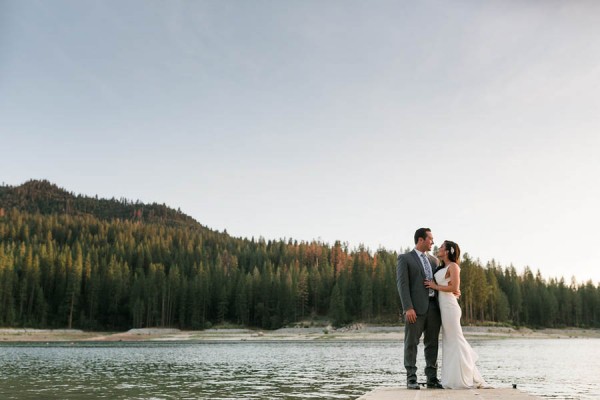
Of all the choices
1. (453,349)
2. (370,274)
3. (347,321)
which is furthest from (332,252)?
(453,349)

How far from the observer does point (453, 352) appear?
1079cm

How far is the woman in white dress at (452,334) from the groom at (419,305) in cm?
18

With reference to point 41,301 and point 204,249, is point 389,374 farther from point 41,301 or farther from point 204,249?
point 204,249

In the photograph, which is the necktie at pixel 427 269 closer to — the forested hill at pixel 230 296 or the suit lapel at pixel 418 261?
the suit lapel at pixel 418 261

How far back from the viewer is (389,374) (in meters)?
27.2

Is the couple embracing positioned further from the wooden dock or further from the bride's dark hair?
the wooden dock

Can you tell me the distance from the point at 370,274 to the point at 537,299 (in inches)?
1492

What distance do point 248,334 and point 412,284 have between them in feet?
317

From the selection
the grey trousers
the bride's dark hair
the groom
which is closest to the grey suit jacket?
the groom

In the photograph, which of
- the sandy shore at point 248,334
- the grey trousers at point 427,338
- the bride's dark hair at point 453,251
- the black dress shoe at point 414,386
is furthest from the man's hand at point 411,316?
the sandy shore at point 248,334

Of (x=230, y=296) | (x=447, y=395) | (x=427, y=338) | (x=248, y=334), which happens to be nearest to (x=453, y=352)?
(x=427, y=338)

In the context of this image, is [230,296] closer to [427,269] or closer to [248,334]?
[248,334]

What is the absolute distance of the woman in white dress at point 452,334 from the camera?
10.6m

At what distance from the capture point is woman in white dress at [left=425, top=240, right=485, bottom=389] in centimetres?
1060
